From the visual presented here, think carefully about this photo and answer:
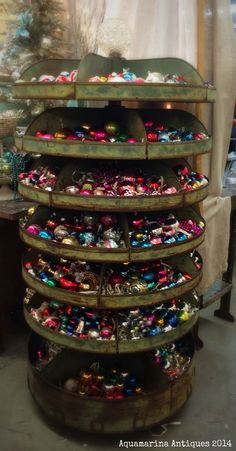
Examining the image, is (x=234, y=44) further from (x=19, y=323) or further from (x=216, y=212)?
(x=19, y=323)

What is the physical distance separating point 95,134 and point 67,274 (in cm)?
60

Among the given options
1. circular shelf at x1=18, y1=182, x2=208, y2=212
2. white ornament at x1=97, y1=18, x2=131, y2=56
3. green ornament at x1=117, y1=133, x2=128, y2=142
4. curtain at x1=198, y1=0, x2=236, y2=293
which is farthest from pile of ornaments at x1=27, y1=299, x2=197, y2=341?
white ornament at x1=97, y1=18, x2=131, y2=56

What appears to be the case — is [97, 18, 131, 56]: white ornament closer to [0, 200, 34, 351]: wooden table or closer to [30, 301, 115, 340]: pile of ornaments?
[0, 200, 34, 351]: wooden table

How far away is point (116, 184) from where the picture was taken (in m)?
1.63

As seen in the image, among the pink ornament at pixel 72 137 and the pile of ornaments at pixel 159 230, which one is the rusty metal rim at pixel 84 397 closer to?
the pile of ornaments at pixel 159 230

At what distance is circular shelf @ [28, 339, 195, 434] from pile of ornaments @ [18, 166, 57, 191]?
87 cm

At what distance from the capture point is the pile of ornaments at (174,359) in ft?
6.29

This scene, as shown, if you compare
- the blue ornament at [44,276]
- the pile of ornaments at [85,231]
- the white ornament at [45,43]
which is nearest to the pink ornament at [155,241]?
the pile of ornaments at [85,231]

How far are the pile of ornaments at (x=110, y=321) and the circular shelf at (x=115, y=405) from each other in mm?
256

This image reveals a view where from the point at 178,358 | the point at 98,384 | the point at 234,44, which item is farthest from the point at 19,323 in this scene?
the point at 234,44

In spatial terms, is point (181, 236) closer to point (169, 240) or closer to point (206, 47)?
point (169, 240)

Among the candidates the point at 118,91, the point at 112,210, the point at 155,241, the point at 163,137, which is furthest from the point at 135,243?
the point at 118,91

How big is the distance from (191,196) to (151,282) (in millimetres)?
402

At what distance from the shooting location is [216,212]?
2369 mm
